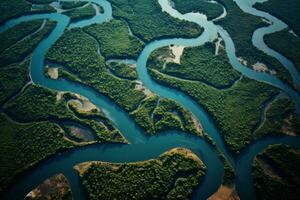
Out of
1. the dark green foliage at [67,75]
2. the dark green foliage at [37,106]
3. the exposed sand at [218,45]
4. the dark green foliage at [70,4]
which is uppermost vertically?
the dark green foliage at [70,4]

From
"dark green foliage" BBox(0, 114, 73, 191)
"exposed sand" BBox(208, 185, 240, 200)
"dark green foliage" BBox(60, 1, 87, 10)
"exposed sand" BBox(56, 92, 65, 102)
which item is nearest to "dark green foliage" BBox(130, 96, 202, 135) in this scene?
"exposed sand" BBox(208, 185, 240, 200)

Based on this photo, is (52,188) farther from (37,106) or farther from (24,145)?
(37,106)

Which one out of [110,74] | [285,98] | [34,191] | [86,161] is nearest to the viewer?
[34,191]

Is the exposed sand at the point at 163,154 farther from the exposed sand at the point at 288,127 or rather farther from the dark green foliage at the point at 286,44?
the dark green foliage at the point at 286,44

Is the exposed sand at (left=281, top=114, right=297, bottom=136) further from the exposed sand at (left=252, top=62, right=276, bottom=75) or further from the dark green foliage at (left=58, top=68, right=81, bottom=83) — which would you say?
the dark green foliage at (left=58, top=68, right=81, bottom=83)

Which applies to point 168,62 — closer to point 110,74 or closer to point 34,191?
point 110,74

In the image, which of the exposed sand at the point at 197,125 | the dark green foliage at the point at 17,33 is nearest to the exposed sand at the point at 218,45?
the exposed sand at the point at 197,125

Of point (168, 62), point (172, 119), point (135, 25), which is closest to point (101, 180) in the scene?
point (172, 119)
